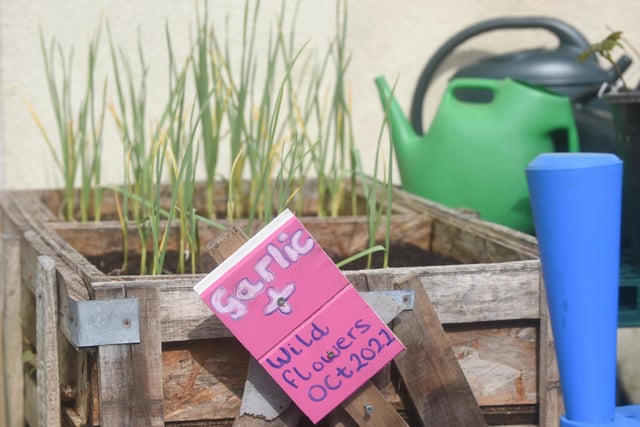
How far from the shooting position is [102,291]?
1.22 meters

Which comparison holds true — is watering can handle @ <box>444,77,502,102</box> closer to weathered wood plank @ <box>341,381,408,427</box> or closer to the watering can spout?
the watering can spout

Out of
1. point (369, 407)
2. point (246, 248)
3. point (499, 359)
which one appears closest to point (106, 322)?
point (246, 248)

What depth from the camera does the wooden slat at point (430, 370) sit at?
52.1 inches

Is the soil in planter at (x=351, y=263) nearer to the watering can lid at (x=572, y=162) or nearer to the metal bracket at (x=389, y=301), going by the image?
the metal bracket at (x=389, y=301)

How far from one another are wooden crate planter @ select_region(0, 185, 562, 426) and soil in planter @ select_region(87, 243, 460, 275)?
97 millimetres

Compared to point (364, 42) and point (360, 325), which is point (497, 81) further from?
point (360, 325)

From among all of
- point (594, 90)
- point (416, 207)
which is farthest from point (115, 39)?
point (594, 90)

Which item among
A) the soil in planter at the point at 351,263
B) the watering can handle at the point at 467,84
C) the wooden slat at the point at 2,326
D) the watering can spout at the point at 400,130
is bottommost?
the wooden slat at the point at 2,326

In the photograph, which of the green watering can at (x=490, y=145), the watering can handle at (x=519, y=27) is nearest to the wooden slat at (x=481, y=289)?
the green watering can at (x=490, y=145)

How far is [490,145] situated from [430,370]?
867mm

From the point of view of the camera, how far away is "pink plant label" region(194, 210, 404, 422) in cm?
113

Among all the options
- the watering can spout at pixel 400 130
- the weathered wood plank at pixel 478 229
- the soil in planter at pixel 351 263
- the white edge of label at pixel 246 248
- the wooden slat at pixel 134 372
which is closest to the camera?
the white edge of label at pixel 246 248

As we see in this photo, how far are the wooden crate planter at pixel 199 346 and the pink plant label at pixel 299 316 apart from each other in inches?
5.1

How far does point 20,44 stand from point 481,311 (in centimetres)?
148
